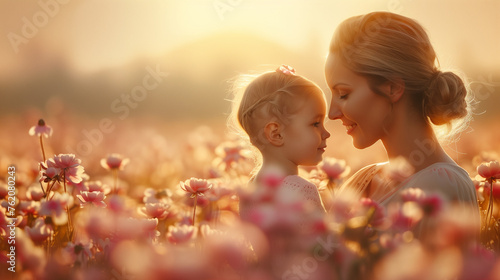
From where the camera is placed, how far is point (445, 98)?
2787mm

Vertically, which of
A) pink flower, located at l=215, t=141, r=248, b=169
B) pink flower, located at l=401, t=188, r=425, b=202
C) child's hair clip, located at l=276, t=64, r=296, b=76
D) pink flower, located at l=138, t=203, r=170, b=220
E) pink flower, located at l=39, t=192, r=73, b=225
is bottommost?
pink flower, located at l=215, t=141, r=248, b=169

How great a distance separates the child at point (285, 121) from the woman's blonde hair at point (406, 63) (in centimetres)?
30

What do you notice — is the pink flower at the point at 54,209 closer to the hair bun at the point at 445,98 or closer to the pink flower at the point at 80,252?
the pink flower at the point at 80,252

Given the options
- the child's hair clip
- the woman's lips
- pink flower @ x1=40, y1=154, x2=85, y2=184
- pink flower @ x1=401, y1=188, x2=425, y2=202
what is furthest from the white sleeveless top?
pink flower @ x1=40, y1=154, x2=85, y2=184

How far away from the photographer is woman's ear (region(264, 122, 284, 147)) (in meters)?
2.88

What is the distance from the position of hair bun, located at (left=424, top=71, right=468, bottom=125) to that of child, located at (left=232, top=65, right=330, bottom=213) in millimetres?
554

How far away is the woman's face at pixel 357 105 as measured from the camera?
283 cm

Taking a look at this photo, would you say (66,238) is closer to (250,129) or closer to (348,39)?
(250,129)

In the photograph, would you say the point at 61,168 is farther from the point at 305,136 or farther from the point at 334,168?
the point at 334,168

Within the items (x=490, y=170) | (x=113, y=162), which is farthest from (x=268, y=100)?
(x=490, y=170)

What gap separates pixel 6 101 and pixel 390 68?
11.1ft

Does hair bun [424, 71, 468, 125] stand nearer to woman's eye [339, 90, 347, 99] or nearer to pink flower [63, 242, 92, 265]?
woman's eye [339, 90, 347, 99]

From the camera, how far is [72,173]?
8.32 ft

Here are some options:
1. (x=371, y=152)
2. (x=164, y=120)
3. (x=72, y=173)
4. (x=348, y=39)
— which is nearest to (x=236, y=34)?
(x=164, y=120)
